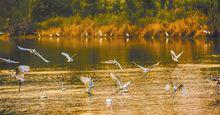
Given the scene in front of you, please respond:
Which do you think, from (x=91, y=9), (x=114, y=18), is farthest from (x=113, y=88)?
(x=91, y=9)

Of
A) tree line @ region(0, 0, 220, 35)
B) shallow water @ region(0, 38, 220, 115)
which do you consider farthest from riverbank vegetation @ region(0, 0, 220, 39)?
shallow water @ region(0, 38, 220, 115)

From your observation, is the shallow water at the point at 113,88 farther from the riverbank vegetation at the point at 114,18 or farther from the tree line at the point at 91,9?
the tree line at the point at 91,9

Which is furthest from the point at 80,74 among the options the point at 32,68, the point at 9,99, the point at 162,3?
the point at 162,3

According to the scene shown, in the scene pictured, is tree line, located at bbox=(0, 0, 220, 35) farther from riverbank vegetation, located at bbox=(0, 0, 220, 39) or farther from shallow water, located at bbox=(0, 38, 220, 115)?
shallow water, located at bbox=(0, 38, 220, 115)

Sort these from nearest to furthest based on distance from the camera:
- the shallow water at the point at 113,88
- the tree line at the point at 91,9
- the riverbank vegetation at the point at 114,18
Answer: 1. the shallow water at the point at 113,88
2. the riverbank vegetation at the point at 114,18
3. the tree line at the point at 91,9

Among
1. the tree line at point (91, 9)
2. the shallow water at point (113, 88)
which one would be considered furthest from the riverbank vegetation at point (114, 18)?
the shallow water at point (113, 88)

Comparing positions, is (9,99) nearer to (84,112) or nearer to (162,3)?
(84,112)

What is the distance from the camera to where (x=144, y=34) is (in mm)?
102312

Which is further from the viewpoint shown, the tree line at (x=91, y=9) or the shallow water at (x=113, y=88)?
the tree line at (x=91, y=9)

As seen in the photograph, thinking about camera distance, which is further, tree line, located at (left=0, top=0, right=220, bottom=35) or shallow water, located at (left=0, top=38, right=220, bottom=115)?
tree line, located at (left=0, top=0, right=220, bottom=35)

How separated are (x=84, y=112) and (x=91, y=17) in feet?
276

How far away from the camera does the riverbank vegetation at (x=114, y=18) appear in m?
96.7

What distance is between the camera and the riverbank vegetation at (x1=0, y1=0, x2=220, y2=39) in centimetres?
9669

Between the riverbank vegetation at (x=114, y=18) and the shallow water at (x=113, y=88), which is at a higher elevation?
the shallow water at (x=113, y=88)
